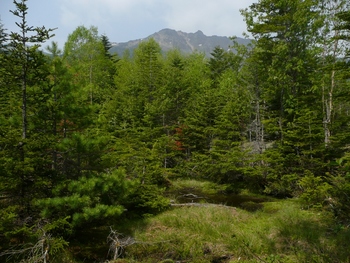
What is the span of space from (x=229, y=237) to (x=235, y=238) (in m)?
0.24

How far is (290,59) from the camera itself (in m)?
15.7

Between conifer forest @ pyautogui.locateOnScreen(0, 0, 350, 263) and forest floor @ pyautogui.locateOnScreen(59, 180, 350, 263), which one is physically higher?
conifer forest @ pyautogui.locateOnScreen(0, 0, 350, 263)

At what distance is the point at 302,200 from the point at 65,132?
11268 millimetres

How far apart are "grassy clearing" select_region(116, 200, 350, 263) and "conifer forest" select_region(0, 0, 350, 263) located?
18cm

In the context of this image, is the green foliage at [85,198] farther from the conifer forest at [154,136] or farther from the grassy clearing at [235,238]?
the grassy clearing at [235,238]

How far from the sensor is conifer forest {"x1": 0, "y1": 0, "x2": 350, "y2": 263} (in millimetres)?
7211

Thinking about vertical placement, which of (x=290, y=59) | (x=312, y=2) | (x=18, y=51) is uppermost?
(x=312, y=2)

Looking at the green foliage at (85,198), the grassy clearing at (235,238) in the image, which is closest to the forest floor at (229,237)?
the grassy clearing at (235,238)

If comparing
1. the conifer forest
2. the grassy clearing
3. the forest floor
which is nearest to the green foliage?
the conifer forest

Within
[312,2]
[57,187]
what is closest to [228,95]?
[312,2]

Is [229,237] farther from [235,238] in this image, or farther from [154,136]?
[154,136]

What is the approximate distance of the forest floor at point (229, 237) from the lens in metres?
7.38

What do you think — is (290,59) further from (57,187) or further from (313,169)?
(57,187)

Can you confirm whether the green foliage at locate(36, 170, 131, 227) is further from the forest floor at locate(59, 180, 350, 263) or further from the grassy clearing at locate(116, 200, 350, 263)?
the grassy clearing at locate(116, 200, 350, 263)
